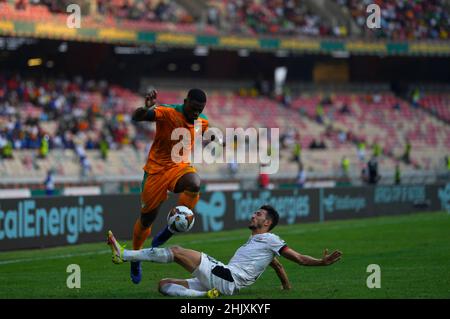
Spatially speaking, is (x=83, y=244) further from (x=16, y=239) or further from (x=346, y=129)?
(x=346, y=129)

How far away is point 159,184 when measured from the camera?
12.7m

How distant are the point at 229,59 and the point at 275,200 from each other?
76.0ft

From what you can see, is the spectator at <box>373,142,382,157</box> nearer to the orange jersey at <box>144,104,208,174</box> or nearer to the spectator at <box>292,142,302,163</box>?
the spectator at <box>292,142,302,163</box>

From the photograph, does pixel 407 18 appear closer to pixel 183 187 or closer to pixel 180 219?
pixel 183 187

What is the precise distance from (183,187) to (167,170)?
0.35 metres

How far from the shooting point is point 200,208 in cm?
2611

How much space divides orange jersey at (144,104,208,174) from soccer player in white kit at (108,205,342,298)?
6.09ft

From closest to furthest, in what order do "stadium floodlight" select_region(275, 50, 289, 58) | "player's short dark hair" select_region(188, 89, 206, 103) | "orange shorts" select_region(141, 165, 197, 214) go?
1. "player's short dark hair" select_region(188, 89, 206, 103)
2. "orange shorts" select_region(141, 165, 197, 214)
3. "stadium floodlight" select_region(275, 50, 289, 58)

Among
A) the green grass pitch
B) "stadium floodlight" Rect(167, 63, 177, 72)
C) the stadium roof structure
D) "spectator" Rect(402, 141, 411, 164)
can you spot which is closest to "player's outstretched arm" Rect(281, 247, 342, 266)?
the green grass pitch

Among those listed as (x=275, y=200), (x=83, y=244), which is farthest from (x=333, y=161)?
→ (x=83, y=244)

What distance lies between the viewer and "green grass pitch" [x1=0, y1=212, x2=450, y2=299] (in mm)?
11594

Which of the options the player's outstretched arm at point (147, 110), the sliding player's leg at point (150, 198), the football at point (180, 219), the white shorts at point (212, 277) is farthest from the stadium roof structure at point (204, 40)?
the white shorts at point (212, 277)

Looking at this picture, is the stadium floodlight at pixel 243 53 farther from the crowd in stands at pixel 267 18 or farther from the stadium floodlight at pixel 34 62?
the stadium floodlight at pixel 34 62

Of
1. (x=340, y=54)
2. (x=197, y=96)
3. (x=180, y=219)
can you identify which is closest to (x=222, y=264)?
(x=180, y=219)
